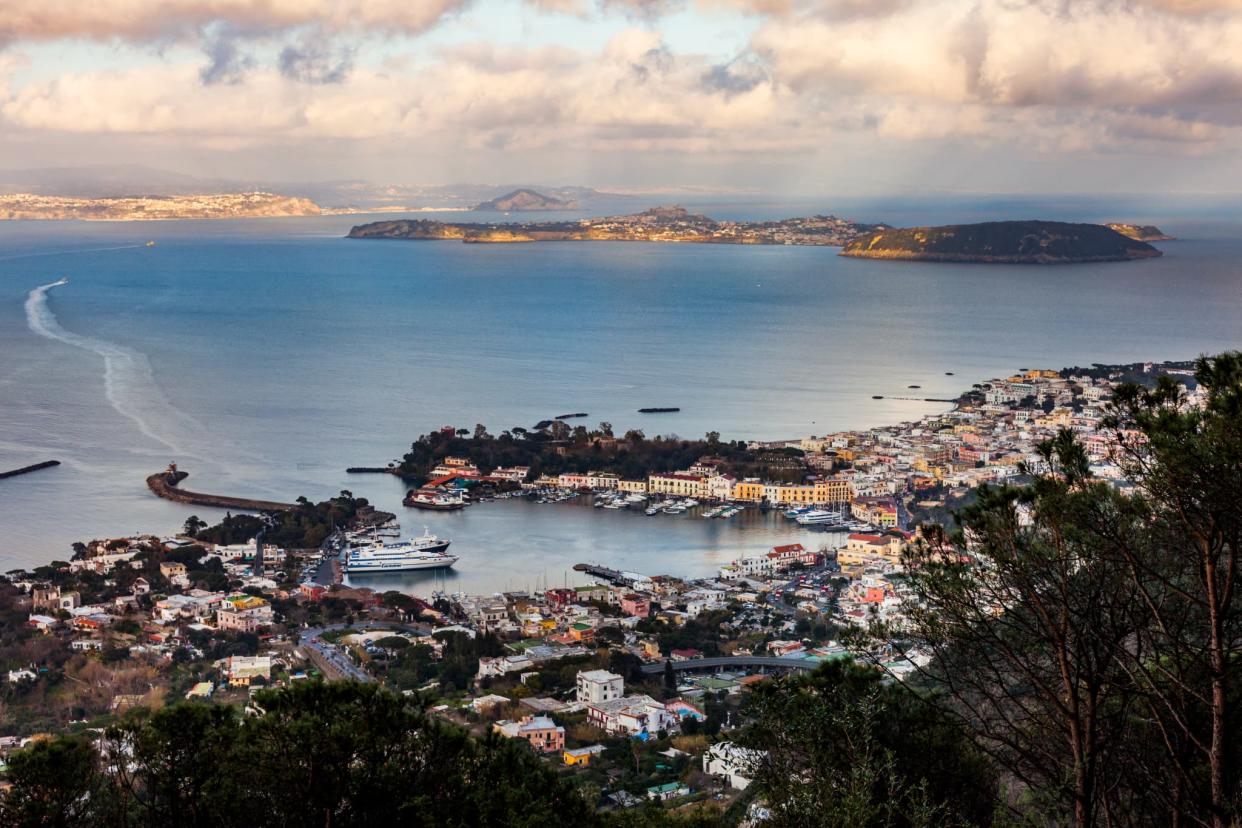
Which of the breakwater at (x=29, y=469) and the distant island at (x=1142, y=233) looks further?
the distant island at (x=1142, y=233)

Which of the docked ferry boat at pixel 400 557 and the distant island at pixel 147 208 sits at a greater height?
the distant island at pixel 147 208

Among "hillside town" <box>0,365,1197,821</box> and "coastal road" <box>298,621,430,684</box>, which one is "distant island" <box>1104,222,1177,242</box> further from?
"coastal road" <box>298,621,430,684</box>

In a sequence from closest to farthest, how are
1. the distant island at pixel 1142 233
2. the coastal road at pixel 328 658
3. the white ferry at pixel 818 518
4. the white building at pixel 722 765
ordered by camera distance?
the white building at pixel 722 765
the coastal road at pixel 328 658
the white ferry at pixel 818 518
the distant island at pixel 1142 233

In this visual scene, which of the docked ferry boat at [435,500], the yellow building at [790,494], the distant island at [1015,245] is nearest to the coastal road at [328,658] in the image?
the docked ferry boat at [435,500]

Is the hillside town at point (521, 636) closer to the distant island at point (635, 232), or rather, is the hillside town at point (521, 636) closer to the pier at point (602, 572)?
the pier at point (602, 572)

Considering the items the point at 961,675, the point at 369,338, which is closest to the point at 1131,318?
the point at 369,338

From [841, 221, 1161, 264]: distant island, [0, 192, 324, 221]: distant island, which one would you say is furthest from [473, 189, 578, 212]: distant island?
[841, 221, 1161, 264]: distant island
